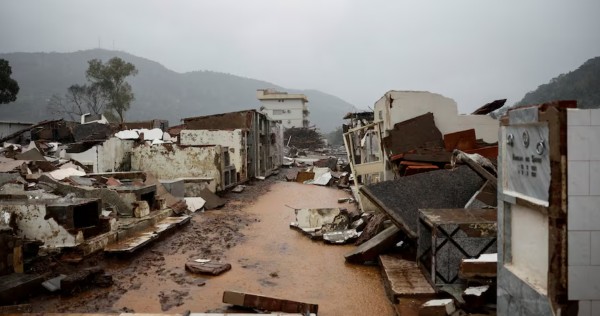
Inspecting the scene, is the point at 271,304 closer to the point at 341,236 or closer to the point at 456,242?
the point at 456,242

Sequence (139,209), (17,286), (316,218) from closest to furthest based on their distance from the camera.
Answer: (17,286), (139,209), (316,218)

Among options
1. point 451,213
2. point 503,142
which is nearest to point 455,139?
point 451,213

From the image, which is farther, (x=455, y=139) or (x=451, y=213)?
(x=455, y=139)

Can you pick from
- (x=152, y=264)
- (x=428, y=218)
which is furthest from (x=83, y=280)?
(x=428, y=218)

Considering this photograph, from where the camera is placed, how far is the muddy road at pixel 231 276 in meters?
5.85

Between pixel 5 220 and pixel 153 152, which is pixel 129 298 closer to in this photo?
pixel 5 220

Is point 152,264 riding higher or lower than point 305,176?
lower

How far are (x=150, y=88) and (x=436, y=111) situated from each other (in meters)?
152

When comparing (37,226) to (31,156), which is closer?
(37,226)

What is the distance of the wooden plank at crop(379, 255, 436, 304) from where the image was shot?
18.4 ft

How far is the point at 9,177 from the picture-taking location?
40.0 ft

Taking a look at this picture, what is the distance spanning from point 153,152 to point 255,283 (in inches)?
501

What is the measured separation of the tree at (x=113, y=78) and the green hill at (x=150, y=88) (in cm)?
4242

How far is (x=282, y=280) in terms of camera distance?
7.09m
